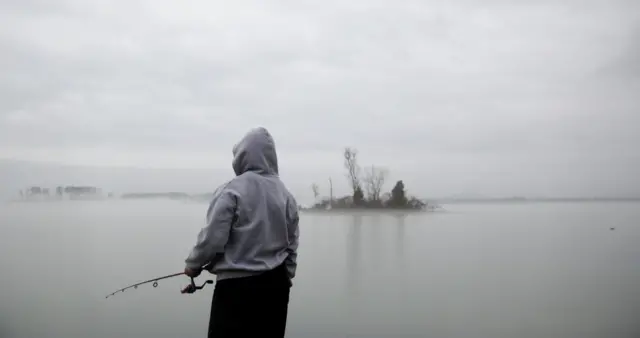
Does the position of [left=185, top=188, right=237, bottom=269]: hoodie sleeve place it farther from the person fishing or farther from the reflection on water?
the reflection on water

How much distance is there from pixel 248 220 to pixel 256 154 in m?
0.18

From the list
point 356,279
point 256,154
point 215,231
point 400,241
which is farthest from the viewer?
point 400,241

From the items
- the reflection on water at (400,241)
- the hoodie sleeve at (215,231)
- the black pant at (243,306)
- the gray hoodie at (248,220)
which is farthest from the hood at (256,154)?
the reflection on water at (400,241)

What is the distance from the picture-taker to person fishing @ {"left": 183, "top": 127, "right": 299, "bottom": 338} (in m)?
1.11

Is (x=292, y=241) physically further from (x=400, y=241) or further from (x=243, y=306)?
(x=400, y=241)

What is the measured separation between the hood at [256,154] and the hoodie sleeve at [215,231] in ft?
0.42

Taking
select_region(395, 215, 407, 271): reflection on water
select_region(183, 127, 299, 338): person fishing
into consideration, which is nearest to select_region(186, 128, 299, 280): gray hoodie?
select_region(183, 127, 299, 338): person fishing

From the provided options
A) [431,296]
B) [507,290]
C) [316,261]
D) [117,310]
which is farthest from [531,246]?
[117,310]

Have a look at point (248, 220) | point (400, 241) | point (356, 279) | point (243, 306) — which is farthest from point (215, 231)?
point (400, 241)

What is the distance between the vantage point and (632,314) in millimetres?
2375

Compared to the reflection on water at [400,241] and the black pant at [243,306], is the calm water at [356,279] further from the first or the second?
the black pant at [243,306]

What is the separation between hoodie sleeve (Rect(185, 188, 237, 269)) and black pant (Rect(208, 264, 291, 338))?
9 cm

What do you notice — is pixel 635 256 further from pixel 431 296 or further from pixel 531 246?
pixel 431 296

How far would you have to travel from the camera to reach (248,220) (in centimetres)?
115
